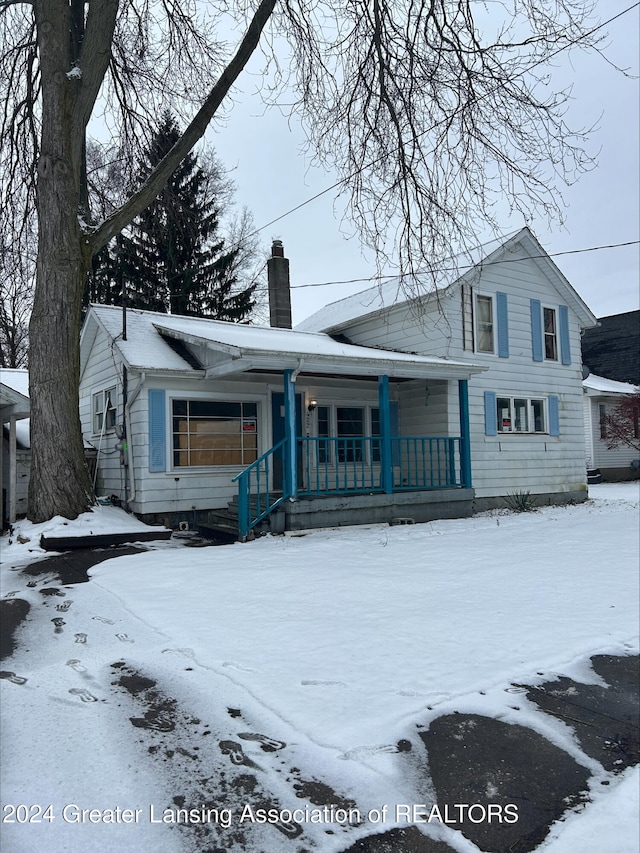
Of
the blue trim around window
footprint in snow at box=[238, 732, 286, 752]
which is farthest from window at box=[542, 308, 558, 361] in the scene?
footprint in snow at box=[238, 732, 286, 752]

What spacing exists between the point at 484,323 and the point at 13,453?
32.5 ft

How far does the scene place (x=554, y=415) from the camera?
14.6 meters

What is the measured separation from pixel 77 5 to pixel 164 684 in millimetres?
13830

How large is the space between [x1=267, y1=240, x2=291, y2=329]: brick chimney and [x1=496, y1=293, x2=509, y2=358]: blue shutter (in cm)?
554

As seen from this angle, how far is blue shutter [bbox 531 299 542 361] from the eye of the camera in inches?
562

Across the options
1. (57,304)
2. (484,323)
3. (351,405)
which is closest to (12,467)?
(57,304)

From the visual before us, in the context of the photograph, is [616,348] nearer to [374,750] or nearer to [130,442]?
[130,442]

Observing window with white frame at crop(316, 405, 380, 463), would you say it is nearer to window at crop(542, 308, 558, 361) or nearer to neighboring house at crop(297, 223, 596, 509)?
neighboring house at crop(297, 223, 596, 509)

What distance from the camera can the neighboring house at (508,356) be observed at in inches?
514

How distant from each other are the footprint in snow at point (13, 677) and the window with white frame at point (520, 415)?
11.6m

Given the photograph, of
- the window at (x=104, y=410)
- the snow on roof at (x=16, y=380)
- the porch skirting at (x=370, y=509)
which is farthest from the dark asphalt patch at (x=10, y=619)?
the snow on roof at (x=16, y=380)

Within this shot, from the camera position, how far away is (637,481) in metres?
21.7

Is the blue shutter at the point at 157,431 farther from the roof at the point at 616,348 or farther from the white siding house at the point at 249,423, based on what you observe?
the roof at the point at 616,348

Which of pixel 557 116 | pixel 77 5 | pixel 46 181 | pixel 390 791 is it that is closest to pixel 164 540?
pixel 46 181
